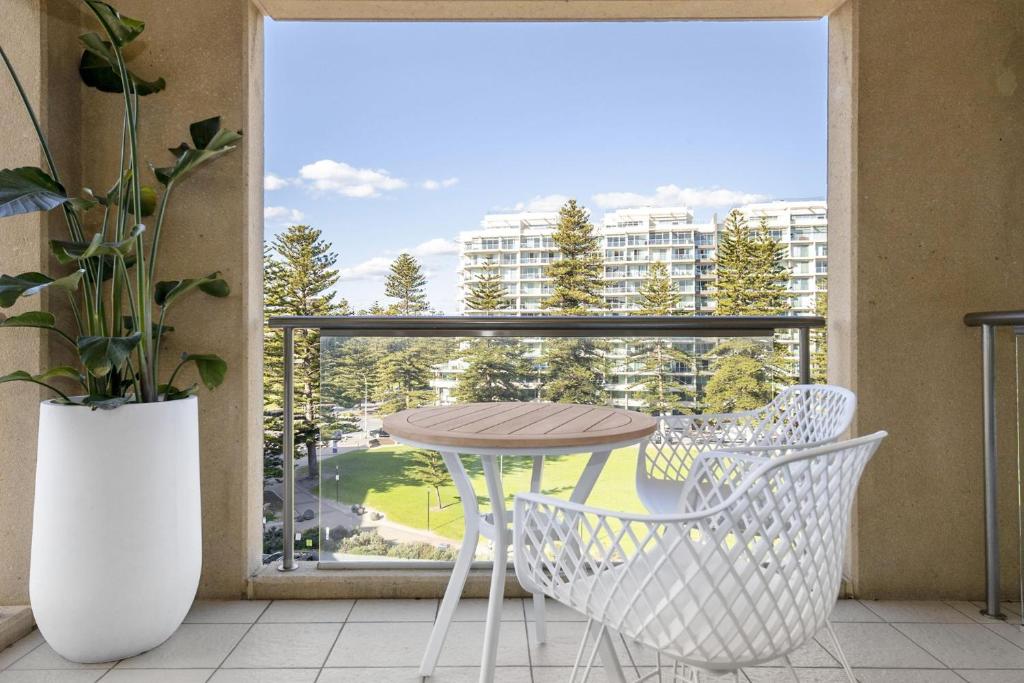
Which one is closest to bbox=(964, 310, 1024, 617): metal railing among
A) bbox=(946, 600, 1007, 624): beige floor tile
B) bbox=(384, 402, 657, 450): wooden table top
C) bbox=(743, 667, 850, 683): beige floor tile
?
bbox=(946, 600, 1007, 624): beige floor tile

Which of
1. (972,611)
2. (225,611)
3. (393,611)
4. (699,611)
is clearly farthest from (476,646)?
(972,611)

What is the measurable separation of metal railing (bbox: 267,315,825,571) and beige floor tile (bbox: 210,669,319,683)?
678 mm

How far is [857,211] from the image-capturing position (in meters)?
2.43

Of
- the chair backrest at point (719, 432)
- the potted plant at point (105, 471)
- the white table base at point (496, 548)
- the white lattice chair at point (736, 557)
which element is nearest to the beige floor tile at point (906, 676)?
the chair backrest at point (719, 432)

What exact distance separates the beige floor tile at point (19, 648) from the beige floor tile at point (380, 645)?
1046mm

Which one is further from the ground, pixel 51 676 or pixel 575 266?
pixel 575 266

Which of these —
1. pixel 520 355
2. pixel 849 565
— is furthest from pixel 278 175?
pixel 849 565

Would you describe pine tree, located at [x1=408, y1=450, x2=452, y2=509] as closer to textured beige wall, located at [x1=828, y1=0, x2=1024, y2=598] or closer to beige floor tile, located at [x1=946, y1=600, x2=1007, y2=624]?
textured beige wall, located at [x1=828, y1=0, x2=1024, y2=598]

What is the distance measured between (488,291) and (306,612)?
346 centimetres

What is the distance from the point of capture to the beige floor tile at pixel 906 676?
6.01 ft

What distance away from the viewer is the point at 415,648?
6.68 ft

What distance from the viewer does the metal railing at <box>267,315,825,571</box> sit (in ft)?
8.18

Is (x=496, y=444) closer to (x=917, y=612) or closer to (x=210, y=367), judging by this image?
(x=210, y=367)

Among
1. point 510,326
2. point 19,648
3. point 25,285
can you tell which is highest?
point 25,285
